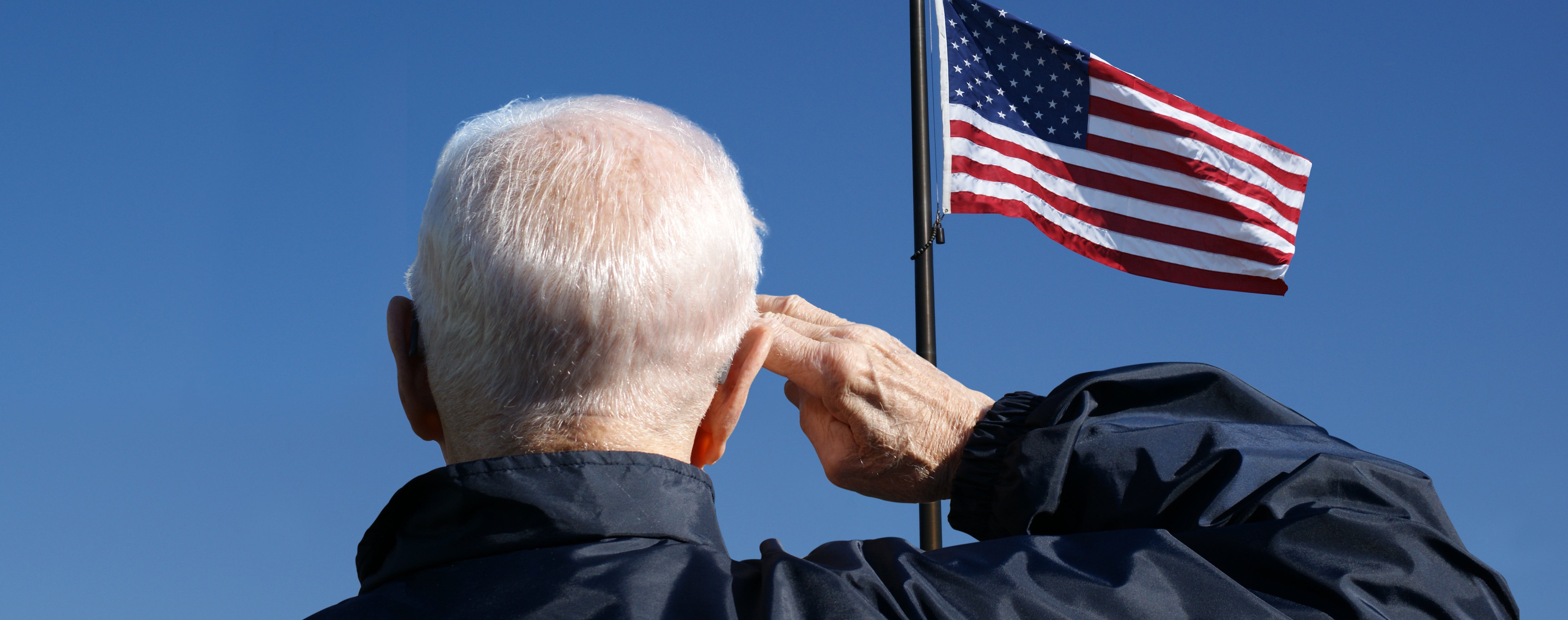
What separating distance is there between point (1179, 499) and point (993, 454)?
1.48 ft

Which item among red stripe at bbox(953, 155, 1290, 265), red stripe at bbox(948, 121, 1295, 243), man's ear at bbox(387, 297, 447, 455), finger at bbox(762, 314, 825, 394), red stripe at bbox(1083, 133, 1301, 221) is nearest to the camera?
man's ear at bbox(387, 297, 447, 455)

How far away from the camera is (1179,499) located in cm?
209

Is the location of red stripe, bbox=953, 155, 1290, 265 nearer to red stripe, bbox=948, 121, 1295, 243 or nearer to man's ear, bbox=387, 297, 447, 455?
red stripe, bbox=948, 121, 1295, 243

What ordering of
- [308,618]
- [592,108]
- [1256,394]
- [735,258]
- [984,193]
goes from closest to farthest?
[308,618], [735,258], [592,108], [1256,394], [984,193]

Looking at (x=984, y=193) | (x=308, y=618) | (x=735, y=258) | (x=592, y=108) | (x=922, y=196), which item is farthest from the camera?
(x=984, y=193)

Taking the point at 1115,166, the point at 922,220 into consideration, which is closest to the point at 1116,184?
the point at 1115,166

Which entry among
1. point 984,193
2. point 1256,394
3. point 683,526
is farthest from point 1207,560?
point 984,193

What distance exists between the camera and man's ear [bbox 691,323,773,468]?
195 centimetres

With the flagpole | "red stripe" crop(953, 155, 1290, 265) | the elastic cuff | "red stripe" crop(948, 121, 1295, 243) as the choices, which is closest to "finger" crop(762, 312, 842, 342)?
the elastic cuff

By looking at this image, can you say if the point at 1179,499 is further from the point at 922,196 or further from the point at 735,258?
the point at 922,196

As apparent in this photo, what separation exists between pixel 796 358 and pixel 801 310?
242 mm

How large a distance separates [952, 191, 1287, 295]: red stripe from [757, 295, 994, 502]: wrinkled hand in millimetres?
3858

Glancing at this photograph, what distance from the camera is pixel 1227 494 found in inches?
78.7

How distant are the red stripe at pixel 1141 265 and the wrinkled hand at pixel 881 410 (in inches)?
152
